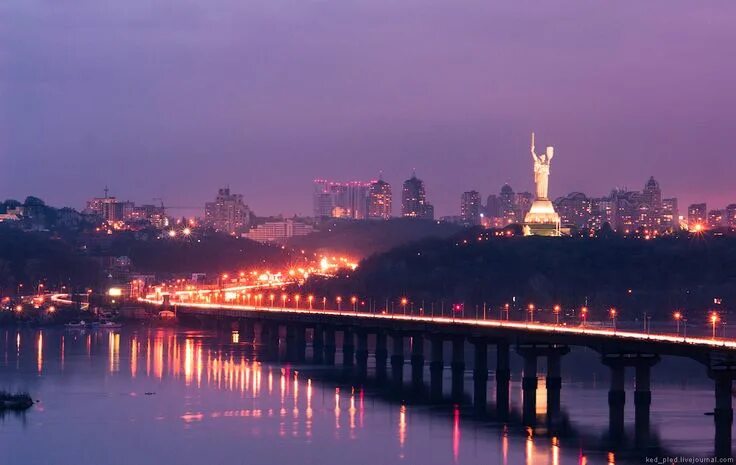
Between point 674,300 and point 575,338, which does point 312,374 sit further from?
point 674,300

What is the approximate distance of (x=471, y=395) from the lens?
345ft

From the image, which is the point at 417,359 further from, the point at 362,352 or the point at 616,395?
the point at 616,395

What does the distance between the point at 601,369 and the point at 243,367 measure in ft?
82.1

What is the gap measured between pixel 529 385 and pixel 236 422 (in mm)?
19519

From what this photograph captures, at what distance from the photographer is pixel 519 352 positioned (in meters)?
106

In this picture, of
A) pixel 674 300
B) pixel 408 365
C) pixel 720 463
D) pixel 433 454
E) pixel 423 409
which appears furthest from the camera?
pixel 674 300

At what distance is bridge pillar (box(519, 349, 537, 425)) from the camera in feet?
315

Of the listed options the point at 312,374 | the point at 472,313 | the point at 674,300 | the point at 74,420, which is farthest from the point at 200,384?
the point at 674,300

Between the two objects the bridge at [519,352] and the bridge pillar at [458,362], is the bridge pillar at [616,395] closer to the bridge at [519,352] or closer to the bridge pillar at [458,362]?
the bridge at [519,352]

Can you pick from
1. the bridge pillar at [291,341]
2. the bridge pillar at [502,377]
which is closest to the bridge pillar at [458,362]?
the bridge pillar at [502,377]

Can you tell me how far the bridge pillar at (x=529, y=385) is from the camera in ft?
315

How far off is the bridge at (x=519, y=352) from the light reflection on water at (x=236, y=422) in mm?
2077

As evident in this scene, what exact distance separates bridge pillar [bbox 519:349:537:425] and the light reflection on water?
0.79 meters

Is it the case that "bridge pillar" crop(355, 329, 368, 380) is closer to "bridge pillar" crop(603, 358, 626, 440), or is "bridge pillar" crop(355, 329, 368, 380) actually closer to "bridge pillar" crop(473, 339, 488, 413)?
"bridge pillar" crop(473, 339, 488, 413)
